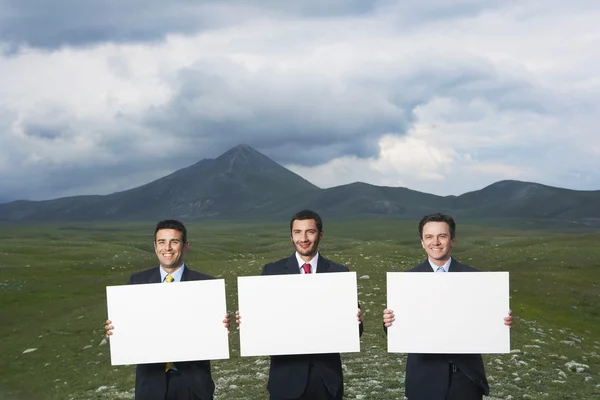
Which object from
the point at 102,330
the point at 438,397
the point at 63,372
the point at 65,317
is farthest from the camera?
the point at 65,317

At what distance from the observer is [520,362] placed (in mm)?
18547

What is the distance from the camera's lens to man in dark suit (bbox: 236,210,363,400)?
8.10 meters

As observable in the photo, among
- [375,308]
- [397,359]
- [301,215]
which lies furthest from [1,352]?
[301,215]

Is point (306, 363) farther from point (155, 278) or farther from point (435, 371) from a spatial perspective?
point (155, 278)

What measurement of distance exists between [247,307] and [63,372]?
57.7ft

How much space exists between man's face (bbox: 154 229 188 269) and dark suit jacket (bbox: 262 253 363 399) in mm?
1356

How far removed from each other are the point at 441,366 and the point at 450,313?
29.4 inches

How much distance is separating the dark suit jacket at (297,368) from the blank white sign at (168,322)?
80 cm

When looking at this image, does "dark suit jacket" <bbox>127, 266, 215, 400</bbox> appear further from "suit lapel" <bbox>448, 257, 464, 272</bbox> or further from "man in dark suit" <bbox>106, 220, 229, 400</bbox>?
"suit lapel" <bbox>448, 257, 464, 272</bbox>

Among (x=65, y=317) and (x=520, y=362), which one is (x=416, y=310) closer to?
(x=520, y=362)

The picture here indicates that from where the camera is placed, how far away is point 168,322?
8.41 meters

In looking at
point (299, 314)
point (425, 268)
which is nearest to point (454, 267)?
point (425, 268)

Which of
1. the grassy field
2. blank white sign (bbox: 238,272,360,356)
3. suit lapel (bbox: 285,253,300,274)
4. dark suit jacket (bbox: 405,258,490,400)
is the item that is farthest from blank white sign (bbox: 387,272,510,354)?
the grassy field

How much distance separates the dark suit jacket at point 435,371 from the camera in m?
7.89
